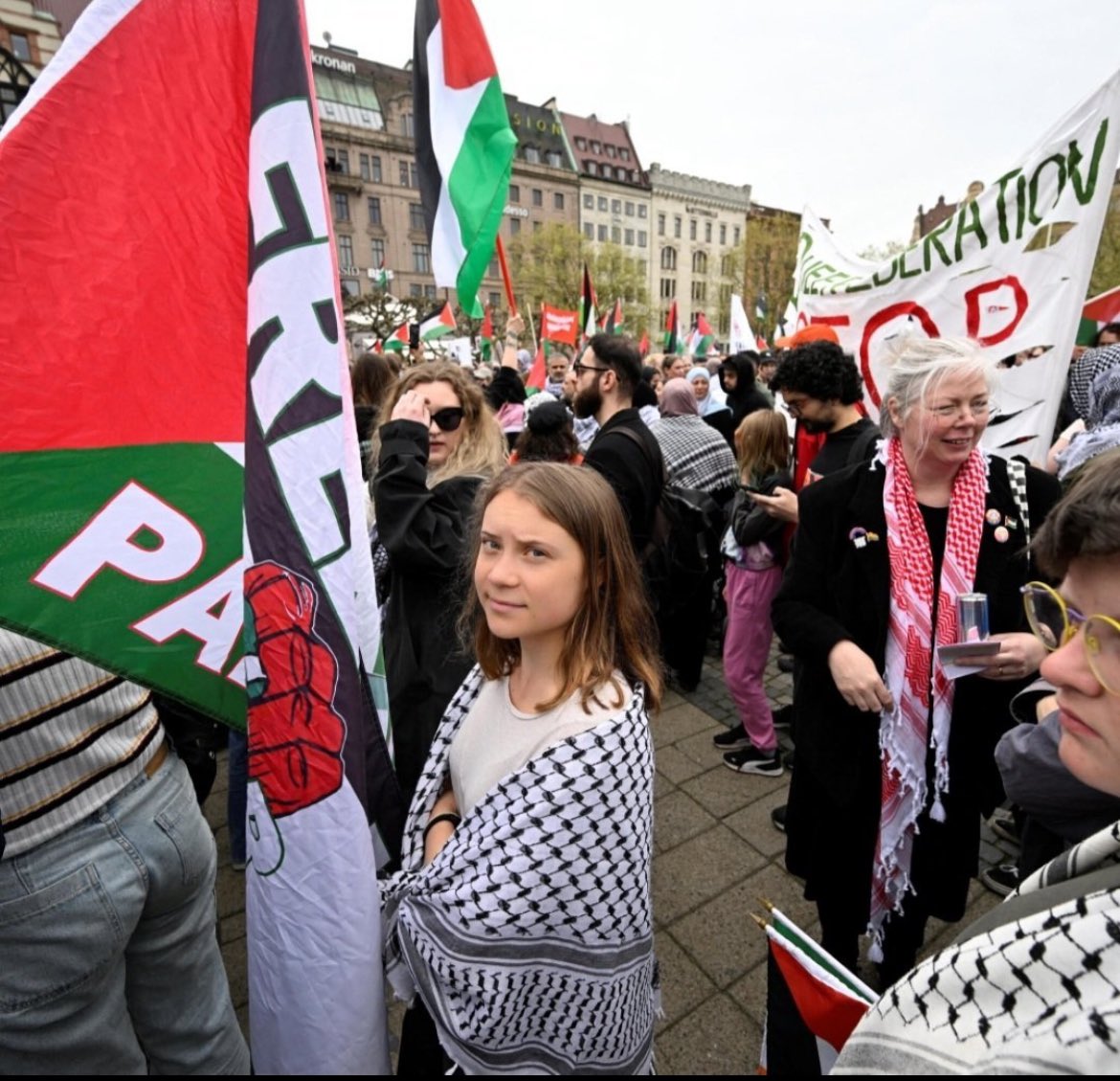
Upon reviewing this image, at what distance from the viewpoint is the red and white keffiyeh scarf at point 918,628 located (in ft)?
6.05

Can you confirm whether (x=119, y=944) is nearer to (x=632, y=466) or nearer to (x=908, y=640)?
(x=908, y=640)

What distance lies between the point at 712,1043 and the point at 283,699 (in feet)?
5.93

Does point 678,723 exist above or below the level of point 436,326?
below

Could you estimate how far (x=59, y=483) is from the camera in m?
1.15

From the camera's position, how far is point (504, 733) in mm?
1465

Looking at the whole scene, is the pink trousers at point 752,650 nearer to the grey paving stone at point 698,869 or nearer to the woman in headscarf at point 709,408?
the grey paving stone at point 698,869

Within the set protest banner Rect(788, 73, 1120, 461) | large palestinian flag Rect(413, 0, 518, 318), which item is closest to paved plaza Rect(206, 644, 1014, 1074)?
protest banner Rect(788, 73, 1120, 461)

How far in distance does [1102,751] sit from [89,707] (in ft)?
5.51

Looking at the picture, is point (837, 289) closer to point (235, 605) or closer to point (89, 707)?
point (235, 605)

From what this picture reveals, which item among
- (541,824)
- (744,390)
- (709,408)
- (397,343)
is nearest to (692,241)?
(397,343)

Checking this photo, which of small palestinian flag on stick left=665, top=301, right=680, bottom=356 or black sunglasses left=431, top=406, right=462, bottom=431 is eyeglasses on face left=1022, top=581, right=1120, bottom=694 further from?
small palestinian flag on stick left=665, top=301, right=680, bottom=356

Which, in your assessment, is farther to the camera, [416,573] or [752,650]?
[752,650]

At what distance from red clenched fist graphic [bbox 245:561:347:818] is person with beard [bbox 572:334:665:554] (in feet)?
→ 6.49

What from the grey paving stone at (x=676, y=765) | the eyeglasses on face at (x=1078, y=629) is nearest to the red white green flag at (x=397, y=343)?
the grey paving stone at (x=676, y=765)
